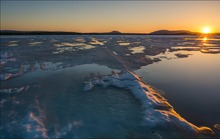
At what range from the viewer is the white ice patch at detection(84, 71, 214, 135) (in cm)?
535

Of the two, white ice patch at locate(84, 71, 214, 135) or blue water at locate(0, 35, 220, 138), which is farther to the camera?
white ice patch at locate(84, 71, 214, 135)

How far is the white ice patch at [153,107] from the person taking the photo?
17.6 feet

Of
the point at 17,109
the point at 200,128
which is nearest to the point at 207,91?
the point at 200,128

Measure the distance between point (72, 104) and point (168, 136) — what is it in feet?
11.0

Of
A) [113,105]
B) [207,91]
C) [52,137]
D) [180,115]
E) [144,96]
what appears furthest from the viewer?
[207,91]

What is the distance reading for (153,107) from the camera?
258 inches

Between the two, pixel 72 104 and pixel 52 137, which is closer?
pixel 52 137

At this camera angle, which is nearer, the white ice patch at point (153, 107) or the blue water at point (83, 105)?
the blue water at point (83, 105)

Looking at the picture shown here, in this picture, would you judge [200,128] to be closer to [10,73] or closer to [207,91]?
[207,91]

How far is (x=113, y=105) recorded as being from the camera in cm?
672

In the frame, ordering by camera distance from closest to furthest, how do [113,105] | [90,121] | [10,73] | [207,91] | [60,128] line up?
[60,128] → [90,121] → [113,105] → [207,91] → [10,73]

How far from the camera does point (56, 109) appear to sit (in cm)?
636

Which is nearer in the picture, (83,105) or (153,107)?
(153,107)

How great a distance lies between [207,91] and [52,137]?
21.7 ft
